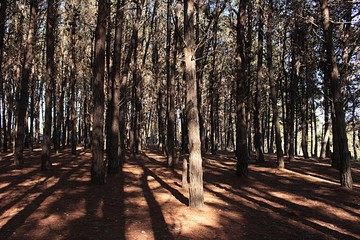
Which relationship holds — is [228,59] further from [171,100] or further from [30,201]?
[30,201]

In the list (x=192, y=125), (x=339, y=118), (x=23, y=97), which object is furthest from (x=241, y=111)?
(x=23, y=97)

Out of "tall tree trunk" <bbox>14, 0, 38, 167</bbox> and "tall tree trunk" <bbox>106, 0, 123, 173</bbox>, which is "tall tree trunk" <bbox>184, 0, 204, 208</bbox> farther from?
"tall tree trunk" <bbox>14, 0, 38, 167</bbox>

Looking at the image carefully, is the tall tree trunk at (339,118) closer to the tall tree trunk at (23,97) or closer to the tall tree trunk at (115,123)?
the tall tree trunk at (115,123)

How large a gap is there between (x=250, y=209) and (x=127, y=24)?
71.2ft

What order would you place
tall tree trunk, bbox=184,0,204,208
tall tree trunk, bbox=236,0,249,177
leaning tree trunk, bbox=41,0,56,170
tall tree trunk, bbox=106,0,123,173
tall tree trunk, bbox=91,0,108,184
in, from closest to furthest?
tall tree trunk, bbox=184,0,204,208 < tall tree trunk, bbox=91,0,108,184 < tall tree trunk, bbox=106,0,123,173 < leaning tree trunk, bbox=41,0,56,170 < tall tree trunk, bbox=236,0,249,177

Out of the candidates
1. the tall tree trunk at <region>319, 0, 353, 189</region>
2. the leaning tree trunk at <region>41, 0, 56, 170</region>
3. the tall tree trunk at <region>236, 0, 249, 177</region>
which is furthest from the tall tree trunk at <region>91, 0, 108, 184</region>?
the tall tree trunk at <region>319, 0, 353, 189</region>

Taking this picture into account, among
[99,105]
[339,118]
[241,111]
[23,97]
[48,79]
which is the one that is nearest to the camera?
[99,105]

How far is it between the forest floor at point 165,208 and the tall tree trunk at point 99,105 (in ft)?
2.10

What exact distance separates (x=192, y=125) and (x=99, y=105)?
4509 mm

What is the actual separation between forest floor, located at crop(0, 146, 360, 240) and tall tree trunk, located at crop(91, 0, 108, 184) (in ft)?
2.10

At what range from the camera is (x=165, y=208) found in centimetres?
812

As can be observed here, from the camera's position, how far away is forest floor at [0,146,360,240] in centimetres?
642

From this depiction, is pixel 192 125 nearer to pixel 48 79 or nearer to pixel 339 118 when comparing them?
pixel 339 118

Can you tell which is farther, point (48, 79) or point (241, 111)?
point (48, 79)
